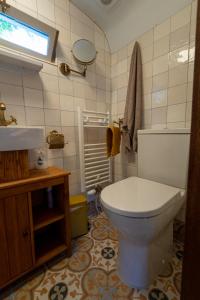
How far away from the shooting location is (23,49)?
107 cm

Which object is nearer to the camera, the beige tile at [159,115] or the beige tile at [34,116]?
the beige tile at [34,116]

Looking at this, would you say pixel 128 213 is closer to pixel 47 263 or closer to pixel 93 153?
pixel 47 263

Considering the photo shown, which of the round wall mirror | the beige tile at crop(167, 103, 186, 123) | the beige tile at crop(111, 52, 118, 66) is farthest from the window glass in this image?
the beige tile at crop(167, 103, 186, 123)

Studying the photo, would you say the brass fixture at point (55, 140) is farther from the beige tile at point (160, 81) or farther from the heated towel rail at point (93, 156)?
the beige tile at point (160, 81)

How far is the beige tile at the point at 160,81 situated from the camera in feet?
4.13

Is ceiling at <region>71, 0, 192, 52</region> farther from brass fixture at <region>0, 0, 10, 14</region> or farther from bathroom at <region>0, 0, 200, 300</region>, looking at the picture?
brass fixture at <region>0, 0, 10, 14</region>

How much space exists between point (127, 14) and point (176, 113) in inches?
39.8

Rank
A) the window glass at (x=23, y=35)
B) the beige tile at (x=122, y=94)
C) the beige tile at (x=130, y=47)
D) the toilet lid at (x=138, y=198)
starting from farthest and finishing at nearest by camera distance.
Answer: the beige tile at (x=122, y=94)
the beige tile at (x=130, y=47)
the window glass at (x=23, y=35)
the toilet lid at (x=138, y=198)

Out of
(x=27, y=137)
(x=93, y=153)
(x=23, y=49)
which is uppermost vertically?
(x=23, y=49)

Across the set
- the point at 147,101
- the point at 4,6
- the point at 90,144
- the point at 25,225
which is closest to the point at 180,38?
the point at 147,101

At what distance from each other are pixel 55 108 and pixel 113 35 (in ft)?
3.35

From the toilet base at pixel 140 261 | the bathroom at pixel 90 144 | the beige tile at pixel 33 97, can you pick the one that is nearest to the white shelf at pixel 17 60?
the bathroom at pixel 90 144

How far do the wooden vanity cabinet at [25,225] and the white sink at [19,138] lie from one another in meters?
0.20

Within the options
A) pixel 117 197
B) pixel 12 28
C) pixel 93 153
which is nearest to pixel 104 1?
pixel 12 28
